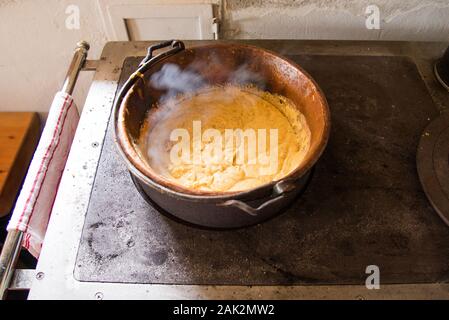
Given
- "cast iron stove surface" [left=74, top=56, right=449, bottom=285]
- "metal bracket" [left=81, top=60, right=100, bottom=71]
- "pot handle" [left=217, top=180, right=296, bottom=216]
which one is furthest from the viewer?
"metal bracket" [left=81, top=60, right=100, bottom=71]

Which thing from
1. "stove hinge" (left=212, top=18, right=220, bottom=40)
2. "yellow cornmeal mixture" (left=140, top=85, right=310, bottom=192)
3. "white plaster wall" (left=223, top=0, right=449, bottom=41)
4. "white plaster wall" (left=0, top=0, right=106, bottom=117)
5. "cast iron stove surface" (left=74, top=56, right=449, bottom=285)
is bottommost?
"cast iron stove surface" (left=74, top=56, right=449, bottom=285)

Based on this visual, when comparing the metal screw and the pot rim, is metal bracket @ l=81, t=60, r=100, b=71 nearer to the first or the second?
the pot rim

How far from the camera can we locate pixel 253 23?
1596 millimetres

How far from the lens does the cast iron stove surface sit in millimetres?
1010

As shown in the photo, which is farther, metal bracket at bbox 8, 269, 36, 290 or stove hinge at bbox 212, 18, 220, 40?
stove hinge at bbox 212, 18, 220, 40

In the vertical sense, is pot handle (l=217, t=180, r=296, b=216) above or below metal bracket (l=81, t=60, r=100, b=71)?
below

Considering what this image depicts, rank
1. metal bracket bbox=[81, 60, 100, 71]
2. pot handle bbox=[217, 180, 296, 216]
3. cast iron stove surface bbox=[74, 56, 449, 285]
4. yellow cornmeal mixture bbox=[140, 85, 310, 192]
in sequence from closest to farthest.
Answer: pot handle bbox=[217, 180, 296, 216] → cast iron stove surface bbox=[74, 56, 449, 285] → yellow cornmeal mixture bbox=[140, 85, 310, 192] → metal bracket bbox=[81, 60, 100, 71]

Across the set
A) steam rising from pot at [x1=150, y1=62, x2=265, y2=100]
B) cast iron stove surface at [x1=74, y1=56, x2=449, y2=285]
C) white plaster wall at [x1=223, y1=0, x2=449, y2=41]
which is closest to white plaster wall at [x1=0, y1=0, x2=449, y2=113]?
white plaster wall at [x1=223, y1=0, x2=449, y2=41]

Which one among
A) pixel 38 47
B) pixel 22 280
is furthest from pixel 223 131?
pixel 38 47

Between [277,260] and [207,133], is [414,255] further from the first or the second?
[207,133]

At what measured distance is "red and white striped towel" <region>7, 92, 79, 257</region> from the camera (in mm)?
1144

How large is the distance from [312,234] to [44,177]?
0.84m

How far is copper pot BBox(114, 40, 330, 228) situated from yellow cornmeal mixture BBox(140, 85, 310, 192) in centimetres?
5
